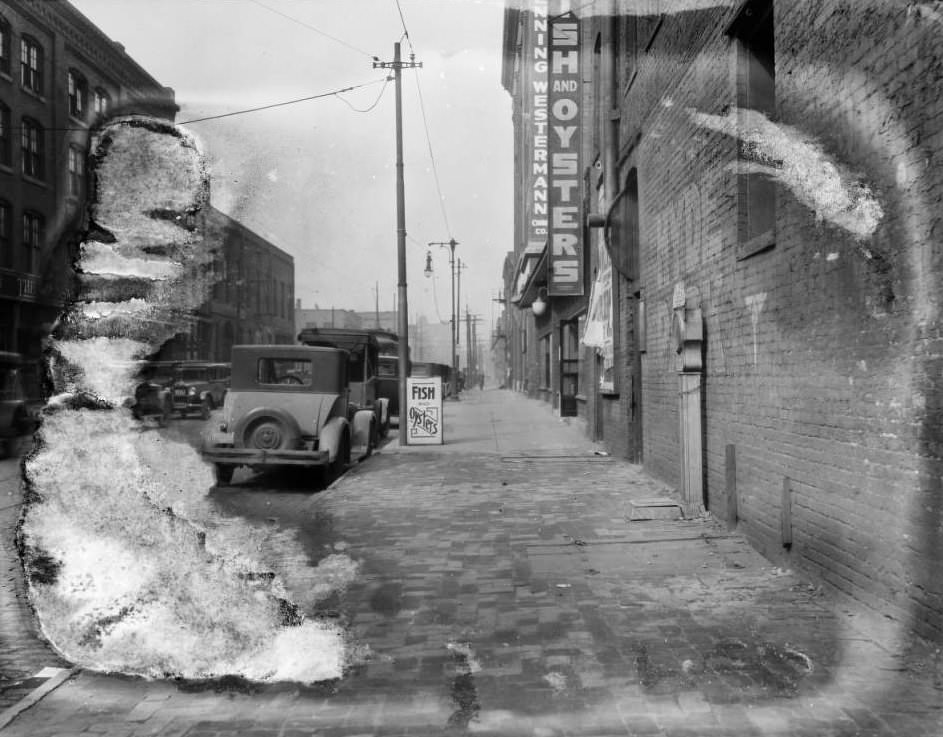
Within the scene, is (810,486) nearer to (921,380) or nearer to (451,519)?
(921,380)

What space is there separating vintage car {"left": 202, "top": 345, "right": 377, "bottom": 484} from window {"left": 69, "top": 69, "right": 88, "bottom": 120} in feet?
22.3

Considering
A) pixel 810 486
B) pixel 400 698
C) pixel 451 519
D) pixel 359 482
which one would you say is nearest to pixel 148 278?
pixel 400 698

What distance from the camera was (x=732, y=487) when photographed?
6785 mm

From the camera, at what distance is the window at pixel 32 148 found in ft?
10.6

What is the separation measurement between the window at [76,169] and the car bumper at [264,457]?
7002 millimetres

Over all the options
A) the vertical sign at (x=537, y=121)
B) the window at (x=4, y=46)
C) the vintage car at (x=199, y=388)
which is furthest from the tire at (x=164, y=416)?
the vertical sign at (x=537, y=121)

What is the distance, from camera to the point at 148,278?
9.65ft

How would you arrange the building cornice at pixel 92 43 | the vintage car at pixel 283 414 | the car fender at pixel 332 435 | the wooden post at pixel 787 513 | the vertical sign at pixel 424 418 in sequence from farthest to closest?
the vertical sign at pixel 424 418 < the car fender at pixel 332 435 < the vintage car at pixel 283 414 < the wooden post at pixel 787 513 < the building cornice at pixel 92 43

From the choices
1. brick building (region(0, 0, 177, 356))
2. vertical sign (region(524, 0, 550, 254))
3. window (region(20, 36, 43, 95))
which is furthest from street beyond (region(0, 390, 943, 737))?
vertical sign (region(524, 0, 550, 254))

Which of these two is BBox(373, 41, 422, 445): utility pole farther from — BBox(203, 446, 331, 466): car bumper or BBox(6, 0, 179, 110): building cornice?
BBox(6, 0, 179, 110): building cornice

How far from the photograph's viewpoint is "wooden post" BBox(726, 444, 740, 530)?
6.75 m

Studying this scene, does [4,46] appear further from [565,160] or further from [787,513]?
[565,160]

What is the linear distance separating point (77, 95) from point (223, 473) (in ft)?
24.7

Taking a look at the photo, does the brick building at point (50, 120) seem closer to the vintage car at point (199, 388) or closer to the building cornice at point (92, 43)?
the building cornice at point (92, 43)
